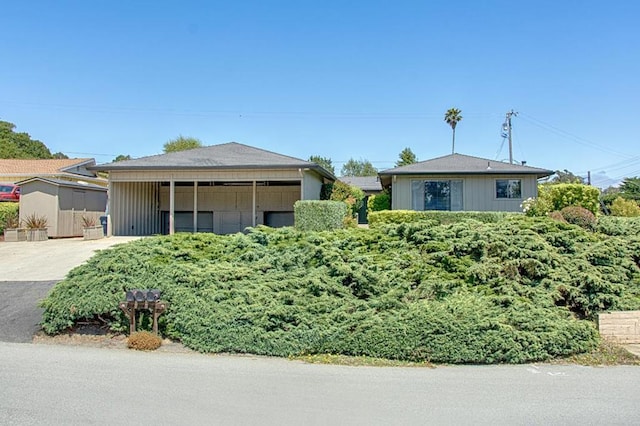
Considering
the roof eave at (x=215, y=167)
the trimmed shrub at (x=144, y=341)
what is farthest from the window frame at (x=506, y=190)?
the trimmed shrub at (x=144, y=341)

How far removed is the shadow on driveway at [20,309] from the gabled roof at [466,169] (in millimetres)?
13822

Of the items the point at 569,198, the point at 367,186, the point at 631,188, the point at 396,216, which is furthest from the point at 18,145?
the point at 631,188

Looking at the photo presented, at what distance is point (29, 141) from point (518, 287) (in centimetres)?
6342

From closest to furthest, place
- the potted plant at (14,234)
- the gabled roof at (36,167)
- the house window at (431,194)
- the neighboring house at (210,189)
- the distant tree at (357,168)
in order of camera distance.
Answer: the potted plant at (14,234)
the neighboring house at (210,189)
the house window at (431,194)
the gabled roof at (36,167)
the distant tree at (357,168)

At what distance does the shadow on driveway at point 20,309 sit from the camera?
6.41m

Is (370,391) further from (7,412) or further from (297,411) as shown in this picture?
(7,412)

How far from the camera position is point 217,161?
17.2 m

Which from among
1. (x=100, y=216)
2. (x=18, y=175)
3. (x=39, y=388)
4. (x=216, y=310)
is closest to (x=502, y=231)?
(x=216, y=310)

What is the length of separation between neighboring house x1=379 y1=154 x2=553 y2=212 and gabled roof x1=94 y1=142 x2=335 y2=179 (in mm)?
3515

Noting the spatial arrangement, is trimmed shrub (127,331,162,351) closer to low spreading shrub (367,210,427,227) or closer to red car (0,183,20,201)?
low spreading shrub (367,210,427,227)

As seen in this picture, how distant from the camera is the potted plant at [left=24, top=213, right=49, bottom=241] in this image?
54.2ft

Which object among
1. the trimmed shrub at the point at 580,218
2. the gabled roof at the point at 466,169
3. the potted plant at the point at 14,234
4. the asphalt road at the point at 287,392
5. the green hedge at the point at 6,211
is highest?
the gabled roof at the point at 466,169

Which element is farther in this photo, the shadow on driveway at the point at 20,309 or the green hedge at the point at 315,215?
the green hedge at the point at 315,215

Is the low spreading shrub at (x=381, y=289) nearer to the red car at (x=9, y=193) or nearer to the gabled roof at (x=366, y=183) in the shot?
the red car at (x=9, y=193)
